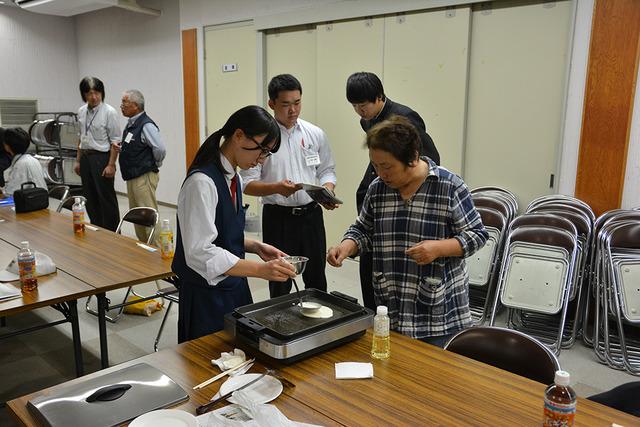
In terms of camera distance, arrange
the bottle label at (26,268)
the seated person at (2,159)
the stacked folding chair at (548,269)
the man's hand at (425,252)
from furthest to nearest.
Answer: the seated person at (2,159)
the stacked folding chair at (548,269)
the bottle label at (26,268)
the man's hand at (425,252)

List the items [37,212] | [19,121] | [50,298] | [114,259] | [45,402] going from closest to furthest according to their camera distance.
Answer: [45,402] < [50,298] < [114,259] < [37,212] < [19,121]

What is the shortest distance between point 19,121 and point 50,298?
8618 millimetres

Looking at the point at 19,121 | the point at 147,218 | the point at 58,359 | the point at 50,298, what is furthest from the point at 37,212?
the point at 19,121

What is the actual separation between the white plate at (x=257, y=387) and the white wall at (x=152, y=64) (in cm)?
686

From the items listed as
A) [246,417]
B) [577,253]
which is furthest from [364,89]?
[577,253]

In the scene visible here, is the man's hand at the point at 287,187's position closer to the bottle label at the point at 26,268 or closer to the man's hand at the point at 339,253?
the man's hand at the point at 339,253

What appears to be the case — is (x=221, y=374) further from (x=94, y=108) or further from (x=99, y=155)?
(x=94, y=108)

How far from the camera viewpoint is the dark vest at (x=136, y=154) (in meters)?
4.86

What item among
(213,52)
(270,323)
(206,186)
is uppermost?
(213,52)

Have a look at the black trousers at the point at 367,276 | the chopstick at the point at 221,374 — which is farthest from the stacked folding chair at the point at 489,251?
the chopstick at the point at 221,374

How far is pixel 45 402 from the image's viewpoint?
4.46ft

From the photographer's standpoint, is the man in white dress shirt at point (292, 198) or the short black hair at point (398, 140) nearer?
the short black hair at point (398, 140)

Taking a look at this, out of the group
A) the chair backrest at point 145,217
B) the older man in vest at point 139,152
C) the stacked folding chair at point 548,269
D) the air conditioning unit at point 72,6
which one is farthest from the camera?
the air conditioning unit at point 72,6

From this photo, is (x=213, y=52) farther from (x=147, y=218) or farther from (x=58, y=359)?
(x=58, y=359)
